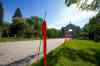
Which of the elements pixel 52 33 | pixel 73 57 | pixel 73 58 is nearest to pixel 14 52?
pixel 73 57

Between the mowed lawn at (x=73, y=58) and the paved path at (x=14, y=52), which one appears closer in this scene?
the mowed lawn at (x=73, y=58)

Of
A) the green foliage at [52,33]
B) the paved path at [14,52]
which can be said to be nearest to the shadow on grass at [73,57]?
the paved path at [14,52]

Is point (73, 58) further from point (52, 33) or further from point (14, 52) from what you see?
point (52, 33)

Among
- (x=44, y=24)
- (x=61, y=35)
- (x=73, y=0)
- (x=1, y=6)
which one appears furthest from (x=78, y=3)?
(x=61, y=35)

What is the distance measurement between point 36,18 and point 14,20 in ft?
224

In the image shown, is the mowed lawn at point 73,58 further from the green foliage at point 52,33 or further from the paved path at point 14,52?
the green foliage at point 52,33

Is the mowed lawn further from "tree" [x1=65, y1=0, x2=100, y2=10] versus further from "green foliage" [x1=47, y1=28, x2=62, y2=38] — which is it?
"green foliage" [x1=47, y1=28, x2=62, y2=38]

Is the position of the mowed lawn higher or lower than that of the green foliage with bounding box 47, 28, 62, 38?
lower

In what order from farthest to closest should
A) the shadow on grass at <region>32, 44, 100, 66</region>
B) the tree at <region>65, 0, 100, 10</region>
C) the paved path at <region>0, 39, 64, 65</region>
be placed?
the tree at <region>65, 0, 100, 10</region> < the paved path at <region>0, 39, 64, 65</region> < the shadow on grass at <region>32, 44, 100, 66</region>

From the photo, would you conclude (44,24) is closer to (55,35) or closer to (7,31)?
(7,31)

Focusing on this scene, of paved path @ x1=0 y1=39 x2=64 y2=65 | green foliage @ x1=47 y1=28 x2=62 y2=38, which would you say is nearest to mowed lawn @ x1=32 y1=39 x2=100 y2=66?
paved path @ x1=0 y1=39 x2=64 y2=65

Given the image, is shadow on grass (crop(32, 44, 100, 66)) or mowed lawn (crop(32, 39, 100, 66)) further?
shadow on grass (crop(32, 44, 100, 66))

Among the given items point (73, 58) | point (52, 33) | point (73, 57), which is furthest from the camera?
point (52, 33)

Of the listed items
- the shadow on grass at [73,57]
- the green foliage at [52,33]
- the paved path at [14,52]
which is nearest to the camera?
the shadow on grass at [73,57]
